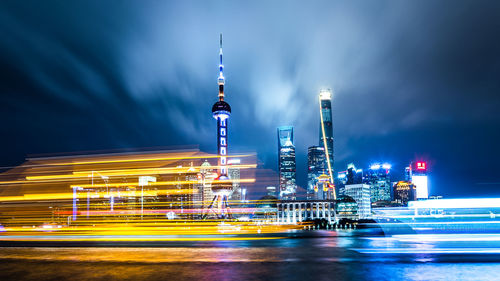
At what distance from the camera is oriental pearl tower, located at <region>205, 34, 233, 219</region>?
327 ft

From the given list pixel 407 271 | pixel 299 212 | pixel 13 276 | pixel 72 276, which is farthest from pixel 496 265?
pixel 299 212

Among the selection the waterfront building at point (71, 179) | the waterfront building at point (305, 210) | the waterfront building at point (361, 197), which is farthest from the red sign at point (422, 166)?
the waterfront building at point (71, 179)

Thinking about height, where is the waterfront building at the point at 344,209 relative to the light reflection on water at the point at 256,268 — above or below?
below

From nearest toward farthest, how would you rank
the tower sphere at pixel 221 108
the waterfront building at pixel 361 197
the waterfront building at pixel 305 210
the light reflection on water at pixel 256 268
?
1. the light reflection on water at pixel 256 268
2. the tower sphere at pixel 221 108
3. the waterfront building at pixel 305 210
4. the waterfront building at pixel 361 197

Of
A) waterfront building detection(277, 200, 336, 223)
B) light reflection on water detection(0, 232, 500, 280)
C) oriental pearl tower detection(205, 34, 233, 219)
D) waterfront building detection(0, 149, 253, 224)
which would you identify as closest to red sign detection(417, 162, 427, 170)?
waterfront building detection(277, 200, 336, 223)

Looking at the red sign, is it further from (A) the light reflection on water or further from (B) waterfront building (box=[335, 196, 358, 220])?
(A) the light reflection on water

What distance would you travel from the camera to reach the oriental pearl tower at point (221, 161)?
9978 cm

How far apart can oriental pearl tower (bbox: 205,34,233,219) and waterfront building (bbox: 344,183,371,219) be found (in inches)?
3388

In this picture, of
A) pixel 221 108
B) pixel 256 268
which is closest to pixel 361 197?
pixel 221 108

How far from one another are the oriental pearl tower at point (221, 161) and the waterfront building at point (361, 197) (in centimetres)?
8605

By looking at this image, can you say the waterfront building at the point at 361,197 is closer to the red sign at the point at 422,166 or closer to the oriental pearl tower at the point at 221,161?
the red sign at the point at 422,166

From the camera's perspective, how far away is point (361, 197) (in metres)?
174

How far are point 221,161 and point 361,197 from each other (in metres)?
103

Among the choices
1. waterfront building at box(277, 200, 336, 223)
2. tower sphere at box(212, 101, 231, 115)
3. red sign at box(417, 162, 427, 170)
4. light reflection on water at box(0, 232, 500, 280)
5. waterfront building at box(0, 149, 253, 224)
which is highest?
tower sphere at box(212, 101, 231, 115)
